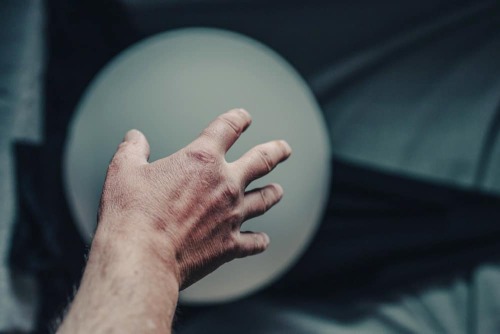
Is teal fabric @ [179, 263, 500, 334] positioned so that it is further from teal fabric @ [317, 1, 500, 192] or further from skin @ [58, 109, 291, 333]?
skin @ [58, 109, 291, 333]

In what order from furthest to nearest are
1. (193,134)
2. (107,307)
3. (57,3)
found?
(57,3)
(193,134)
(107,307)

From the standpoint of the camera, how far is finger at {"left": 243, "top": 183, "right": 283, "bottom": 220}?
54 cm

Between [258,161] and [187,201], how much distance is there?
0.08 meters

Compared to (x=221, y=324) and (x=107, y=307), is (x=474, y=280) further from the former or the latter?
(x=107, y=307)

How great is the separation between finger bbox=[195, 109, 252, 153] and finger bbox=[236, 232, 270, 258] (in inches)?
3.5

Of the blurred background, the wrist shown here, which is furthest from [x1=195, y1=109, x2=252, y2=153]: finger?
the blurred background

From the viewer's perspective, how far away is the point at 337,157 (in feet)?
2.84

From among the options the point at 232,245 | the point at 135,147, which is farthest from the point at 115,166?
the point at 232,245

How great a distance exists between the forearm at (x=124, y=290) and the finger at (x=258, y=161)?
0.11 m

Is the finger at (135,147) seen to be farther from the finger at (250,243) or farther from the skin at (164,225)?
the finger at (250,243)

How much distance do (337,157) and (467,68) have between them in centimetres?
25

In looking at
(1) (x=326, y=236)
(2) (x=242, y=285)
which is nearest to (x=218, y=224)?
(2) (x=242, y=285)

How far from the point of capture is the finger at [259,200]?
539 millimetres

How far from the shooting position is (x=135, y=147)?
54 centimetres
